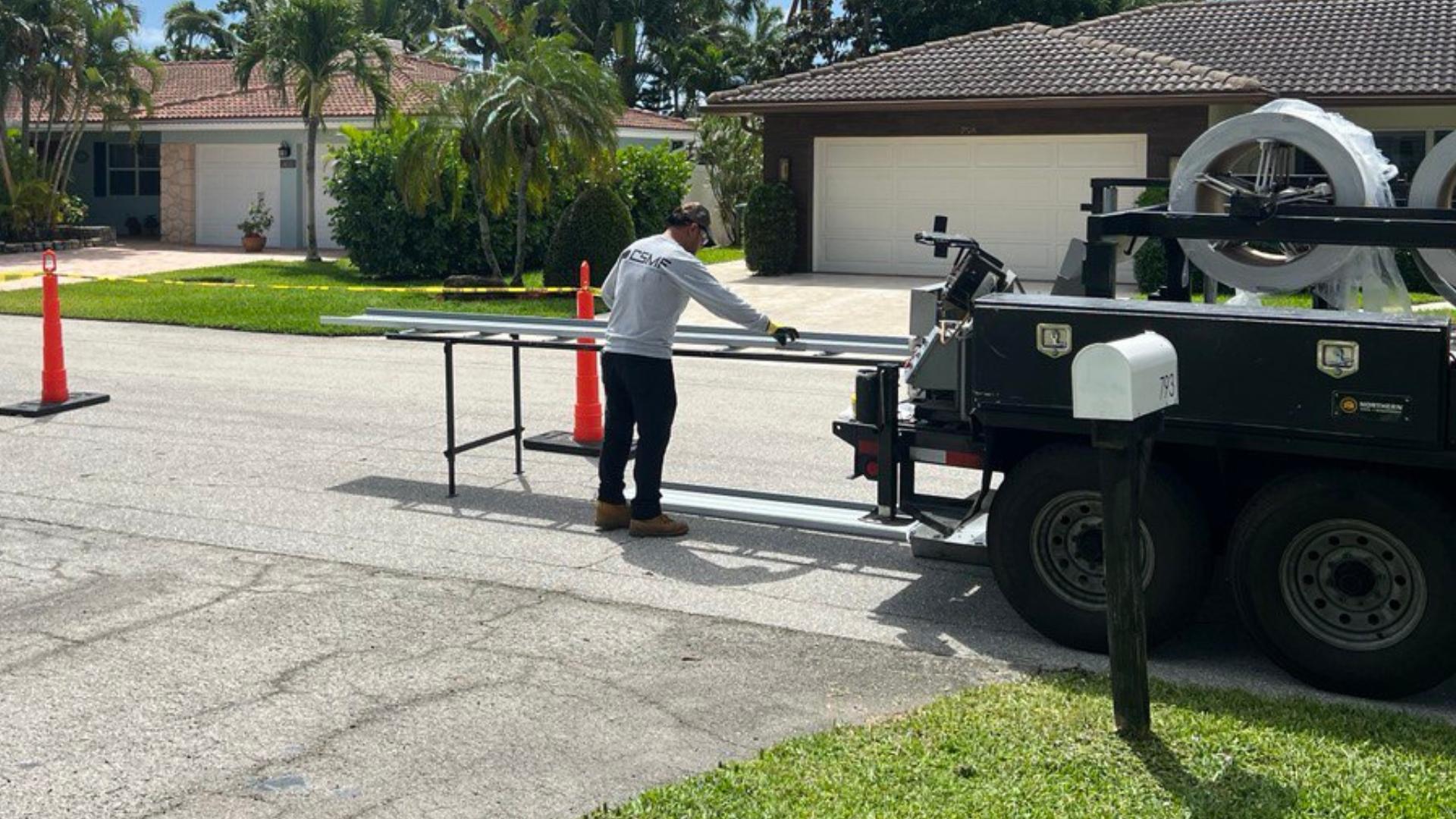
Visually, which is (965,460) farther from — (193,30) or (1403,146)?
(193,30)

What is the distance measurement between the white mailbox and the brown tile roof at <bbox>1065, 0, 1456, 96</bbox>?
2157cm

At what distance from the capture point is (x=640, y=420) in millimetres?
9023

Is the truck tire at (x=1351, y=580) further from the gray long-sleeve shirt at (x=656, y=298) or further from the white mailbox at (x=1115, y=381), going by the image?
the gray long-sleeve shirt at (x=656, y=298)

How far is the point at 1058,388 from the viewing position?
683cm

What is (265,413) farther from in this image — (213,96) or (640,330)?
(213,96)

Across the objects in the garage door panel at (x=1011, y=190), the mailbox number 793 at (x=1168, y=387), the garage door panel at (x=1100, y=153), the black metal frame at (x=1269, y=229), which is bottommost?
the mailbox number 793 at (x=1168, y=387)

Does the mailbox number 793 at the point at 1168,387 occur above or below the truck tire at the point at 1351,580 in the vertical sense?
above

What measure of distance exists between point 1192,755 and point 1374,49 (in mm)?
24025

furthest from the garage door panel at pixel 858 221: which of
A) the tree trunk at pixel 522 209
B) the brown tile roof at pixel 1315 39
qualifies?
the tree trunk at pixel 522 209

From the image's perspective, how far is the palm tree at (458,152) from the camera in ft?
77.0

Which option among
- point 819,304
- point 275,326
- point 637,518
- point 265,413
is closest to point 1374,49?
point 819,304

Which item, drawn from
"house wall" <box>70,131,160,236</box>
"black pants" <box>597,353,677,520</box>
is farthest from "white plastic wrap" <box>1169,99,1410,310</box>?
"house wall" <box>70,131,160,236</box>

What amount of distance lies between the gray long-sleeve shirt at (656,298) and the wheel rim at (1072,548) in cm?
237

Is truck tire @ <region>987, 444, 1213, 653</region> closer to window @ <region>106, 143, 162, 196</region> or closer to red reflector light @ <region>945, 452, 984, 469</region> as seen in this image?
red reflector light @ <region>945, 452, 984, 469</region>
